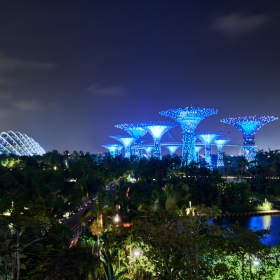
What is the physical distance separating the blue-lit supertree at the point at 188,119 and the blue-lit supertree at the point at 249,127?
12041 millimetres

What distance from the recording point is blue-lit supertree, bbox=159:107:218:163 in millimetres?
44688

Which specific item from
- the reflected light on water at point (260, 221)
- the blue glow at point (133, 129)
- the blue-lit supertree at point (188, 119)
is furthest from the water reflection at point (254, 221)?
the blue glow at point (133, 129)

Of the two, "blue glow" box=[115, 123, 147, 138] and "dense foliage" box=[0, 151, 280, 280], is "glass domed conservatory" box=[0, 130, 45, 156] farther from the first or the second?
"dense foliage" box=[0, 151, 280, 280]

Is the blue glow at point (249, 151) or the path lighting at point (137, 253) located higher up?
the blue glow at point (249, 151)

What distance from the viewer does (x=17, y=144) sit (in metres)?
85.6

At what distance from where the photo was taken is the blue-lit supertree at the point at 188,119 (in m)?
44.7

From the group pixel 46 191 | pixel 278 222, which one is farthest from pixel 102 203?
pixel 46 191

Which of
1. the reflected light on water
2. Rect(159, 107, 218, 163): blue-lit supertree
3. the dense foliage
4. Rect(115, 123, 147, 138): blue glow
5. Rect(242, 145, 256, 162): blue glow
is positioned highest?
Rect(115, 123, 147, 138): blue glow

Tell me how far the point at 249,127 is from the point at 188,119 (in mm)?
15500

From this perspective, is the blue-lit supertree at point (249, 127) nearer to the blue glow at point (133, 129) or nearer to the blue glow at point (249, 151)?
the blue glow at point (249, 151)

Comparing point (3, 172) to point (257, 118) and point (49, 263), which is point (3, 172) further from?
point (257, 118)

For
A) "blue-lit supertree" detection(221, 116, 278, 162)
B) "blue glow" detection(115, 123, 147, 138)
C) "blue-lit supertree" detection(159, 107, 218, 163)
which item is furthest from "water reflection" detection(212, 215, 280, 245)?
"blue glow" detection(115, 123, 147, 138)

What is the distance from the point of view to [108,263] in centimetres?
880

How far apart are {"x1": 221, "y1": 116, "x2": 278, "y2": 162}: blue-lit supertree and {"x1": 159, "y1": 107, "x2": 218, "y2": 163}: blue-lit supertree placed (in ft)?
39.5
